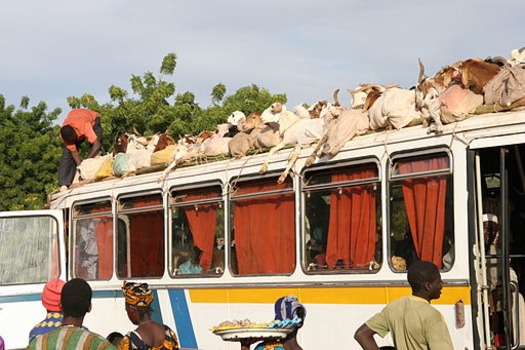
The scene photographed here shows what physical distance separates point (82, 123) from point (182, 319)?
4.33m

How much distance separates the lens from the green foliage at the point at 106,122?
28.0 meters

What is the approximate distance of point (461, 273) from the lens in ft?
26.8

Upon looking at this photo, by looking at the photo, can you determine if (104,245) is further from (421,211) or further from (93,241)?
(421,211)

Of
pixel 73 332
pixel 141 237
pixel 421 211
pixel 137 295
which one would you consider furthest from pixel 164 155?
pixel 73 332

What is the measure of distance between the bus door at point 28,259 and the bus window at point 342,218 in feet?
12.2

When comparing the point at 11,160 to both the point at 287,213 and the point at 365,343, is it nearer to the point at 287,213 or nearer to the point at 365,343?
the point at 287,213

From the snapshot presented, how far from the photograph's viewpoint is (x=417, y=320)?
18.8 feet

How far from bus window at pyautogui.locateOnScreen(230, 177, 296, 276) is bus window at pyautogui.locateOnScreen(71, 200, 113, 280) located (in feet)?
8.74

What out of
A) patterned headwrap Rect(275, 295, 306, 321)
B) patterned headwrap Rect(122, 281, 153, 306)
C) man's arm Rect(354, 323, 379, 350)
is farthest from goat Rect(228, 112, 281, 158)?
man's arm Rect(354, 323, 379, 350)

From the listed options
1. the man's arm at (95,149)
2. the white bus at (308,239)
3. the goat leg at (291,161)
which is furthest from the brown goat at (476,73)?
the man's arm at (95,149)

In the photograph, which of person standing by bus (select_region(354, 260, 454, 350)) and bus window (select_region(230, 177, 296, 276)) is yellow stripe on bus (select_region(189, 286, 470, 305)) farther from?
person standing by bus (select_region(354, 260, 454, 350))

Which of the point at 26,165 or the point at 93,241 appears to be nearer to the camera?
the point at 93,241

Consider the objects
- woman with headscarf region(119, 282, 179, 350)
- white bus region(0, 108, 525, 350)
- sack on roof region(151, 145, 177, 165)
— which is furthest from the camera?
sack on roof region(151, 145, 177, 165)

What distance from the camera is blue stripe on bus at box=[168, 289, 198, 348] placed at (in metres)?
11.3
